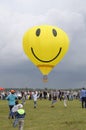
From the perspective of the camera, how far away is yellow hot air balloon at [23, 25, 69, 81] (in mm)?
28781

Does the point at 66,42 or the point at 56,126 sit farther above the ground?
the point at 66,42

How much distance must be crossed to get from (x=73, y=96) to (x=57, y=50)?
30.4 meters

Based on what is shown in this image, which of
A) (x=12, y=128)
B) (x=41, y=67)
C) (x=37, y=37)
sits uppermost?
(x=37, y=37)

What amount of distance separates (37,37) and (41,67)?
2.36 m

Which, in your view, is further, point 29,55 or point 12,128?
point 29,55

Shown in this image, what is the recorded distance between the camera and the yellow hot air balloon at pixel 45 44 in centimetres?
2878

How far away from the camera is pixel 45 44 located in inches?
1140

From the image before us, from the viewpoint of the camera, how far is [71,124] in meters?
18.0

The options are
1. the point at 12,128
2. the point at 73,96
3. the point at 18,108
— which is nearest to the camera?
the point at 18,108

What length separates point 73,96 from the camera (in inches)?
Answer: 2311

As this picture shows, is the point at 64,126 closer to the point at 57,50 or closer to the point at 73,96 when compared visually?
the point at 57,50

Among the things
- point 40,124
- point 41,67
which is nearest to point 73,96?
point 41,67

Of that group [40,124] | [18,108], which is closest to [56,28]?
[40,124]

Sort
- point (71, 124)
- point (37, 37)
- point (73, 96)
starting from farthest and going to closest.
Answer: point (73, 96)
point (37, 37)
point (71, 124)
